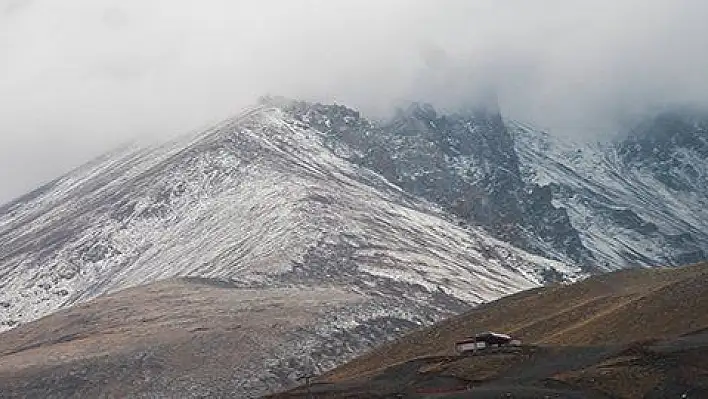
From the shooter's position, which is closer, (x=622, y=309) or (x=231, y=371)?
(x=622, y=309)

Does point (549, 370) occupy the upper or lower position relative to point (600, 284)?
upper

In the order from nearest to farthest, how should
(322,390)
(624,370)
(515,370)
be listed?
(624,370) → (515,370) → (322,390)

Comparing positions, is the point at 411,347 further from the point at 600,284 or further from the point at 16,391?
the point at 16,391

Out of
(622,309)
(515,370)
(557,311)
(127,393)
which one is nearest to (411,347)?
(557,311)

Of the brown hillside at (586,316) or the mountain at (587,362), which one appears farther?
the brown hillside at (586,316)

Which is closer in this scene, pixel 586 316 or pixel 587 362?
pixel 587 362

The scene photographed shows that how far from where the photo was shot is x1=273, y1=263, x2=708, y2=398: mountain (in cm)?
8338

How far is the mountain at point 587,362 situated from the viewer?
83375mm

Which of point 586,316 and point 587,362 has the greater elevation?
point 587,362

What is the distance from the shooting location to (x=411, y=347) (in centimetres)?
16375

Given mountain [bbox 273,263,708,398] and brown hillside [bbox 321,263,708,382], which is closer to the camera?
mountain [bbox 273,263,708,398]

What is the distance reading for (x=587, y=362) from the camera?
92.5 meters

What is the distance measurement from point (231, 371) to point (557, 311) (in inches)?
2492

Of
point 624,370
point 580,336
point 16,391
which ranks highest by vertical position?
point 624,370
